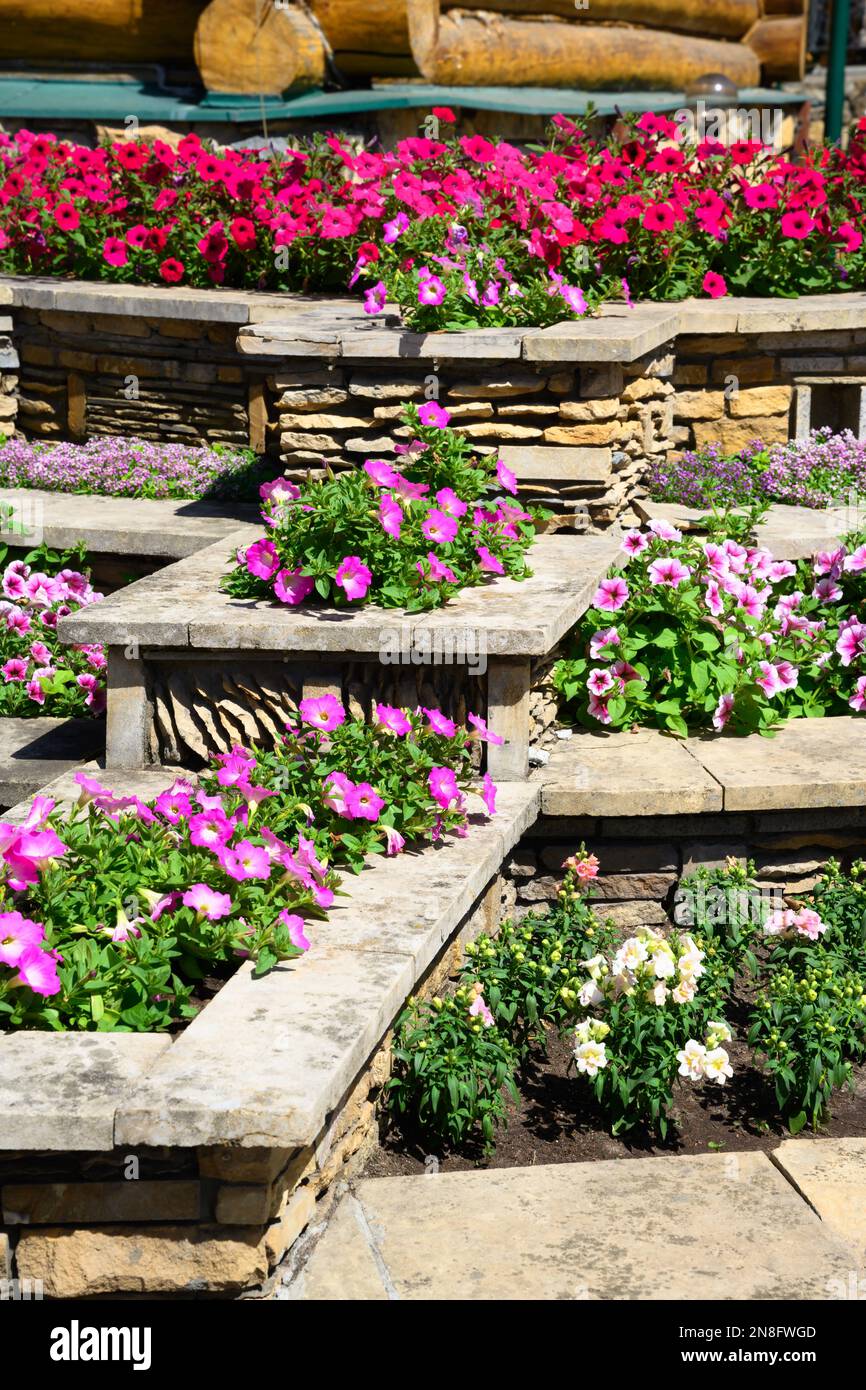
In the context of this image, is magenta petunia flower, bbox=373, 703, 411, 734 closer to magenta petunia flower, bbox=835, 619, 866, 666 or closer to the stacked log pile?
magenta petunia flower, bbox=835, 619, 866, 666

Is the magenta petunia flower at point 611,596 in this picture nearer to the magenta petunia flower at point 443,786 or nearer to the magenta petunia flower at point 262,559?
the magenta petunia flower at point 262,559

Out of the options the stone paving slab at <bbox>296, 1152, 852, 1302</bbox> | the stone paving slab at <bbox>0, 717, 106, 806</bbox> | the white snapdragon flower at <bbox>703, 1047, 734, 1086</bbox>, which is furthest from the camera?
the stone paving slab at <bbox>0, 717, 106, 806</bbox>

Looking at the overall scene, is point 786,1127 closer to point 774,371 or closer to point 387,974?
point 387,974

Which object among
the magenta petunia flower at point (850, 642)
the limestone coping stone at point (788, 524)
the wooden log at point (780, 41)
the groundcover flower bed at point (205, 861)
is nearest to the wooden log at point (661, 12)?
the wooden log at point (780, 41)

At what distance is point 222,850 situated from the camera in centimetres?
343

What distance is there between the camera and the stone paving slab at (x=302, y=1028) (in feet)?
8.95

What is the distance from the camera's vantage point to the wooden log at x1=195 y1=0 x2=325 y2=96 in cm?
922

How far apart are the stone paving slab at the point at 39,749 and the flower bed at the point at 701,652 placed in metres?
1.41

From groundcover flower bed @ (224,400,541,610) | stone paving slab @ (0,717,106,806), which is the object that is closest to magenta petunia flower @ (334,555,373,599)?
groundcover flower bed @ (224,400,541,610)

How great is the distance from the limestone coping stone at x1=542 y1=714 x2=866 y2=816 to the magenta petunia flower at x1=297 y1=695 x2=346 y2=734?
622 mm

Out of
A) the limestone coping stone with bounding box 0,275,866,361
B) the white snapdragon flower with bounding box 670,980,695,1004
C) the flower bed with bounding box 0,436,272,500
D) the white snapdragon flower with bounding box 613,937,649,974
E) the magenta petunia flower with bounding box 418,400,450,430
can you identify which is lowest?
the white snapdragon flower with bounding box 670,980,695,1004

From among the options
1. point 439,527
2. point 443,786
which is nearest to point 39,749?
point 439,527

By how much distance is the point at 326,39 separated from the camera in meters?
9.41

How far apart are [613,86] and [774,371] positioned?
5862 millimetres
